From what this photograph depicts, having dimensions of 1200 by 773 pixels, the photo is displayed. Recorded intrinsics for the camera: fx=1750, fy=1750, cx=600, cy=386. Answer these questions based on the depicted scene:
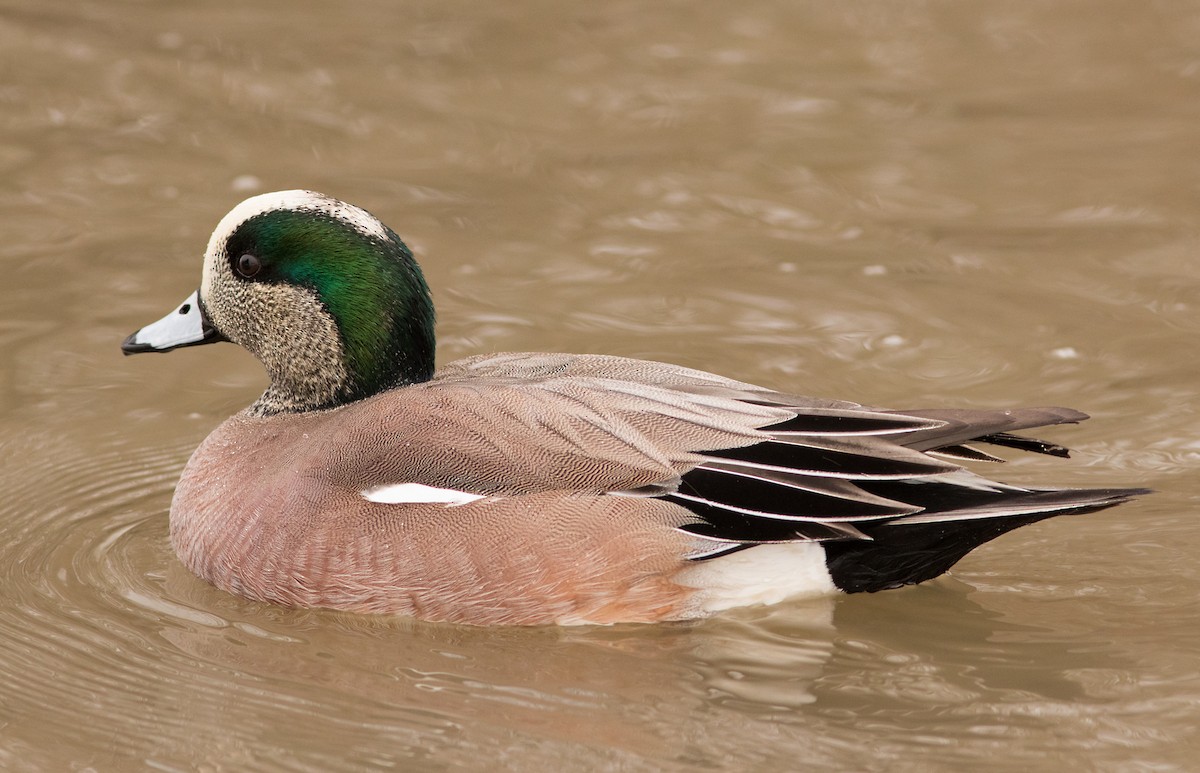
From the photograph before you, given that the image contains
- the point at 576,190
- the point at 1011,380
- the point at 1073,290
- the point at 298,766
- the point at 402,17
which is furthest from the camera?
the point at 402,17

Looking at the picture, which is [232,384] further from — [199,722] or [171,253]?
[199,722]

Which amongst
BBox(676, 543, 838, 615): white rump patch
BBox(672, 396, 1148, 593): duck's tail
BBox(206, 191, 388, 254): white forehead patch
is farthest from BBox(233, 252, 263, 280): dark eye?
BBox(676, 543, 838, 615): white rump patch

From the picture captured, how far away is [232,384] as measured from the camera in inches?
274

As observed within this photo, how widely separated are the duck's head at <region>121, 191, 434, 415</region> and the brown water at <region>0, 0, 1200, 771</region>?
2.55 feet

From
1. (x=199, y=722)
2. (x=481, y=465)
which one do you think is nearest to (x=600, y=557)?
(x=481, y=465)

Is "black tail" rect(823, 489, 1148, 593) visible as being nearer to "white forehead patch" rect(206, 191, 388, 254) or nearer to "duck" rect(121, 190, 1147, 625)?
"duck" rect(121, 190, 1147, 625)

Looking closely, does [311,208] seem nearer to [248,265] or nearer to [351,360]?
[248,265]

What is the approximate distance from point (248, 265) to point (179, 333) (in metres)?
0.41

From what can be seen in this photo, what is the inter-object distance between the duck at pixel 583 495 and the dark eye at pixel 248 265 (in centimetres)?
20

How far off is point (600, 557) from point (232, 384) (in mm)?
2435

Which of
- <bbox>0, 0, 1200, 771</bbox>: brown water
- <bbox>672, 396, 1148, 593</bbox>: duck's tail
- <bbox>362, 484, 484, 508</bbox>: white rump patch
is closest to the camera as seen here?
<bbox>0, 0, 1200, 771</bbox>: brown water

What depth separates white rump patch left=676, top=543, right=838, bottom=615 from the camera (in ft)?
17.0

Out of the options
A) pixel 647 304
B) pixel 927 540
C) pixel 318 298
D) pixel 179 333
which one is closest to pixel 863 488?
pixel 927 540

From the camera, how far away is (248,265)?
5.65 m
